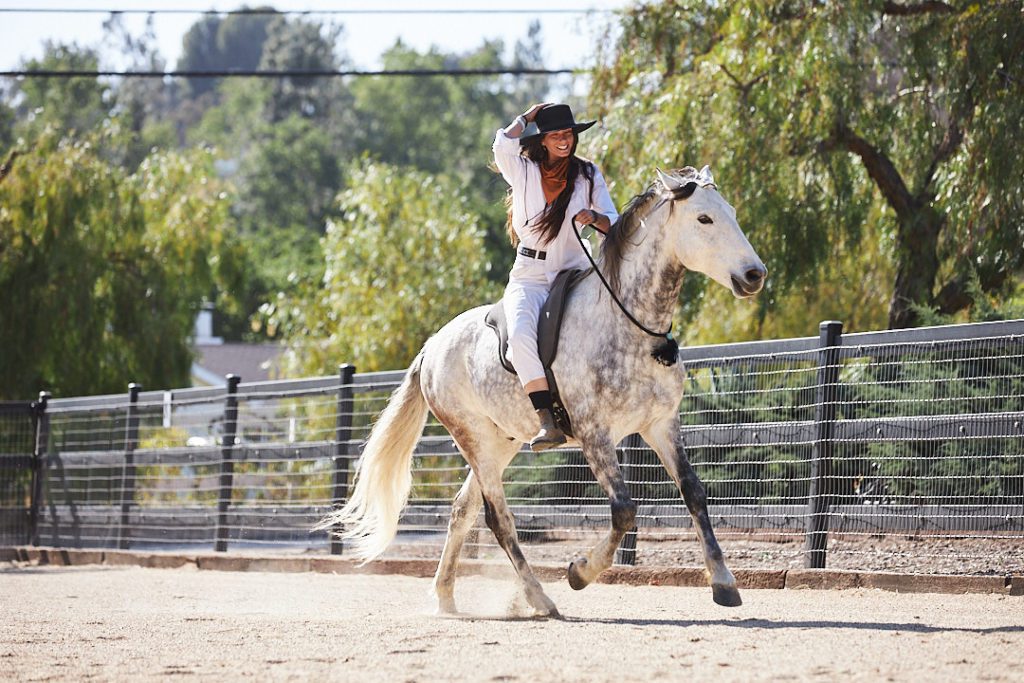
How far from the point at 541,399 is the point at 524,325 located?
0.44m

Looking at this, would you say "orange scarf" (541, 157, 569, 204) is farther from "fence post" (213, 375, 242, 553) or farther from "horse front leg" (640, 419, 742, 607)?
"fence post" (213, 375, 242, 553)

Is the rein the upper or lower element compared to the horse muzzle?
lower

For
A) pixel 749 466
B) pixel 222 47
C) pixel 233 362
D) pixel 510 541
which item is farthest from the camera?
pixel 222 47

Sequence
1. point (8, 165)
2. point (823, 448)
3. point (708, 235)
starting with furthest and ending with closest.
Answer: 1. point (8, 165)
2. point (823, 448)
3. point (708, 235)

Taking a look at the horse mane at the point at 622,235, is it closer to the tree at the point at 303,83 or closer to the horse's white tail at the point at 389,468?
the horse's white tail at the point at 389,468

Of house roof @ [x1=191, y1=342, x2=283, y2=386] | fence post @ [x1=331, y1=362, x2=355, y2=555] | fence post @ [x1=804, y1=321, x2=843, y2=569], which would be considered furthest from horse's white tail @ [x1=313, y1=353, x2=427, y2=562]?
house roof @ [x1=191, y1=342, x2=283, y2=386]

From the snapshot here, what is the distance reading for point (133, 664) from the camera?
5.82 metres

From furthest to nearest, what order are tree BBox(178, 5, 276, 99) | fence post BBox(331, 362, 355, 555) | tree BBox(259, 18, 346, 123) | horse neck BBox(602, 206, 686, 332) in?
tree BBox(178, 5, 276, 99) < tree BBox(259, 18, 346, 123) < fence post BBox(331, 362, 355, 555) < horse neck BBox(602, 206, 686, 332)

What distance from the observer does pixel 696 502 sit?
22.5 feet

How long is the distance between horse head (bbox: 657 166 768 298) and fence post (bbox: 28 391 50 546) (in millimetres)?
12401

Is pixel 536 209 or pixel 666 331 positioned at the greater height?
pixel 536 209

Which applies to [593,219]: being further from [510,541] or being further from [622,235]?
[510,541]

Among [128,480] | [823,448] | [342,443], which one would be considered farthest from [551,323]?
[128,480]

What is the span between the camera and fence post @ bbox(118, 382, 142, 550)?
15.9 m
